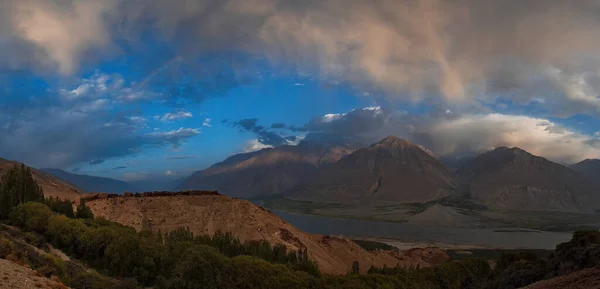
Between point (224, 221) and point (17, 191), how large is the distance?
38.1m

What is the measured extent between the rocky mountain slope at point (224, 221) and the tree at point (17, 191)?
12797mm

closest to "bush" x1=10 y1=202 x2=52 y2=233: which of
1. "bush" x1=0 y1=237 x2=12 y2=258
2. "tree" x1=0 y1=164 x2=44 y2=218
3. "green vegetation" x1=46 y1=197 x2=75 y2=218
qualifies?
"tree" x1=0 y1=164 x2=44 y2=218

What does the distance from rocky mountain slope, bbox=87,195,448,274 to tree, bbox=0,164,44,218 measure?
12797mm

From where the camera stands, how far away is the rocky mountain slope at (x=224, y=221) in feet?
297

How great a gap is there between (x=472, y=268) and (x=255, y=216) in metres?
45.9

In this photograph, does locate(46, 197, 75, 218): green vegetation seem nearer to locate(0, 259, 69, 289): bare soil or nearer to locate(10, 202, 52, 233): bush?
locate(10, 202, 52, 233): bush

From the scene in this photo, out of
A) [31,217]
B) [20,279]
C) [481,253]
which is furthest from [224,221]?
[481,253]

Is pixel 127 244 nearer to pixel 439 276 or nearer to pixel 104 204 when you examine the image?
pixel 104 204

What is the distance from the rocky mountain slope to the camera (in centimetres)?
9038

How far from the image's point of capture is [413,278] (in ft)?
225

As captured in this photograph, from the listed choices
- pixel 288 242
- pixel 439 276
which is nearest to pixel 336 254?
pixel 288 242

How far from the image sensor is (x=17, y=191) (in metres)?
78.0

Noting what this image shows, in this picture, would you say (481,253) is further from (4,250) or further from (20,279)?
(20,279)

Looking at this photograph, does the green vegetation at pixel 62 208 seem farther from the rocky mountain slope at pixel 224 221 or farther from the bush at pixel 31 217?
the rocky mountain slope at pixel 224 221
